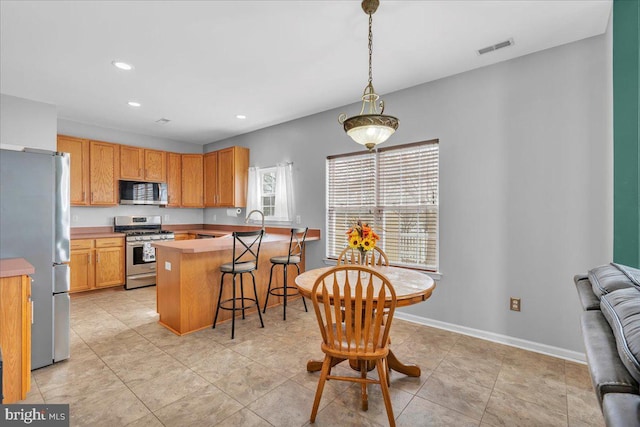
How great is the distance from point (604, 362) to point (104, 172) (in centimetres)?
593

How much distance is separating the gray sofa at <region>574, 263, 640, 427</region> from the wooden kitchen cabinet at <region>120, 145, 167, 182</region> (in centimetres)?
588

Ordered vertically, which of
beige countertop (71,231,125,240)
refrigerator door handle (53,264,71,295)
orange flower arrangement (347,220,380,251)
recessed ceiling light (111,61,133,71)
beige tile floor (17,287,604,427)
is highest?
recessed ceiling light (111,61,133,71)

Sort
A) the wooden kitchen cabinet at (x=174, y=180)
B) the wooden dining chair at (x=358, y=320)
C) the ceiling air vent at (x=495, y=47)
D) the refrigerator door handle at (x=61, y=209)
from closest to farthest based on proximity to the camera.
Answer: the wooden dining chair at (x=358, y=320) → the refrigerator door handle at (x=61, y=209) → the ceiling air vent at (x=495, y=47) → the wooden kitchen cabinet at (x=174, y=180)

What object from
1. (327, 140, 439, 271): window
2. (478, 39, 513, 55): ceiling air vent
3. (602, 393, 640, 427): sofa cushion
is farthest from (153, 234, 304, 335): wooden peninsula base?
(478, 39, 513, 55): ceiling air vent

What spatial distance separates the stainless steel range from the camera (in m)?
4.87

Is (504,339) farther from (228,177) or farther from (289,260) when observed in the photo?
(228,177)

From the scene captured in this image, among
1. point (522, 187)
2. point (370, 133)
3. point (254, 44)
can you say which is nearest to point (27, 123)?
point (254, 44)

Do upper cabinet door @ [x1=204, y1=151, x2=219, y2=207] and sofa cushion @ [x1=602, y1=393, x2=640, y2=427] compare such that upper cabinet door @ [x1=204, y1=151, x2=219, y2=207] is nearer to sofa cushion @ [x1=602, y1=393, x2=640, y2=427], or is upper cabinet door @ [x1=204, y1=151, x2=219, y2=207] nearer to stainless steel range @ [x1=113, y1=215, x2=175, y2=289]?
stainless steel range @ [x1=113, y1=215, x2=175, y2=289]

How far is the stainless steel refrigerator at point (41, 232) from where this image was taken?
224 centimetres

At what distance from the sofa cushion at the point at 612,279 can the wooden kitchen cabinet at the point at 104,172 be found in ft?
19.1

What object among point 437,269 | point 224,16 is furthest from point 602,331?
point 224,16

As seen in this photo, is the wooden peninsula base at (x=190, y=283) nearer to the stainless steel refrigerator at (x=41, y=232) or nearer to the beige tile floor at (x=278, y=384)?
the beige tile floor at (x=278, y=384)

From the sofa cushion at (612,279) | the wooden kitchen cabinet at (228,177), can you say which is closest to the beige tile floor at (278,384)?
the sofa cushion at (612,279)

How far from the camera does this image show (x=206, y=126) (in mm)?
5039
